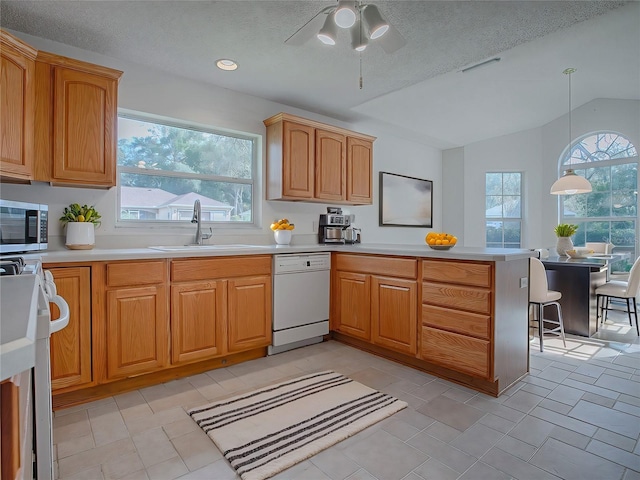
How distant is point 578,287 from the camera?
12.1 ft

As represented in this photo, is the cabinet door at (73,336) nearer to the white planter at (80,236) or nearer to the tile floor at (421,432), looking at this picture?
the tile floor at (421,432)

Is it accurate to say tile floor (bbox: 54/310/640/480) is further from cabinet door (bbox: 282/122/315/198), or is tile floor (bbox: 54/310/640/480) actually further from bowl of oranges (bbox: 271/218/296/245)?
cabinet door (bbox: 282/122/315/198)

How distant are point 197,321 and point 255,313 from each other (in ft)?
1.65

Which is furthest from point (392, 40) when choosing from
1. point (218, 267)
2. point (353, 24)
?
point (218, 267)

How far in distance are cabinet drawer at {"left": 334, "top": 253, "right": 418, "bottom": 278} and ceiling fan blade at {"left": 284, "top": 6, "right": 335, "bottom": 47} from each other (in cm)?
173

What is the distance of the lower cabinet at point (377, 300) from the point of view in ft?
9.32

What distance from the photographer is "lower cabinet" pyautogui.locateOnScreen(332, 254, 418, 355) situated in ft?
9.32

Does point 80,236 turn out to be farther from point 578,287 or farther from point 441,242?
point 578,287

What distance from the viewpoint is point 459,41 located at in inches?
108

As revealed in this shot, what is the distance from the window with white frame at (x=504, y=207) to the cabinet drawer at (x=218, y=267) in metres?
4.59

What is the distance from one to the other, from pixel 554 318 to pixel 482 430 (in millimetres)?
2528

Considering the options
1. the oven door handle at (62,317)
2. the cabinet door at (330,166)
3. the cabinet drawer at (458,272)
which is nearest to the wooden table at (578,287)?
the cabinet drawer at (458,272)

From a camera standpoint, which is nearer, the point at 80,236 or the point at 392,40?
the point at 392,40

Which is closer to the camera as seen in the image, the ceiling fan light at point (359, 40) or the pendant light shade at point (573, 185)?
the ceiling fan light at point (359, 40)
